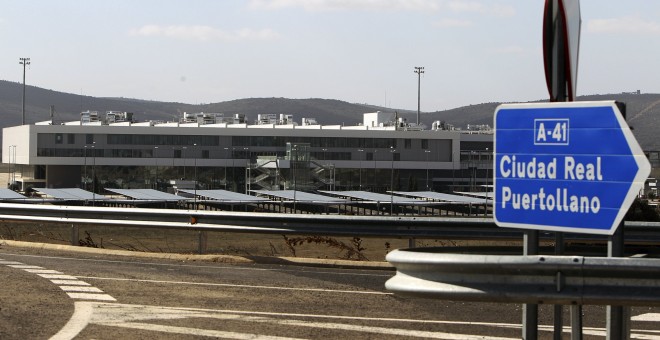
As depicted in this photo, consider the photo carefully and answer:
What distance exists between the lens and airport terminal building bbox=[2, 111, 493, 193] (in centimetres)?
13000

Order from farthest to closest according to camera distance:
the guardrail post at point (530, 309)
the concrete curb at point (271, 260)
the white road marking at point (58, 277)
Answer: the concrete curb at point (271, 260) < the white road marking at point (58, 277) < the guardrail post at point (530, 309)

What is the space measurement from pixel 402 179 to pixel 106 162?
35377 mm

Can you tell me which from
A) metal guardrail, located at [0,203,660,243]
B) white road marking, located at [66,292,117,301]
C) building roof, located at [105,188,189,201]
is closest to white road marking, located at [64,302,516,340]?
white road marking, located at [66,292,117,301]

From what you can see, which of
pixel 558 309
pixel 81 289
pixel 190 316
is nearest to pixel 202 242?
pixel 81 289

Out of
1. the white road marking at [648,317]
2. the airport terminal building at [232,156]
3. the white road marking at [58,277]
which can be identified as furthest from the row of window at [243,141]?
the white road marking at [648,317]

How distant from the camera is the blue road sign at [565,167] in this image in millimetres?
6094

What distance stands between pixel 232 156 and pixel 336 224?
394 feet

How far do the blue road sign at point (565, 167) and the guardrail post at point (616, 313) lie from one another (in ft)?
0.50

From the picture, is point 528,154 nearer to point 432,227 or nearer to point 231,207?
point 432,227

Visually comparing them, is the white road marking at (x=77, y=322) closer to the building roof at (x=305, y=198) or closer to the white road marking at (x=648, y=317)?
the white road marking at (x=648, y=317)

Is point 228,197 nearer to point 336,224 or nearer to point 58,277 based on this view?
point 336,224

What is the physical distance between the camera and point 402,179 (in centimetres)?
14000

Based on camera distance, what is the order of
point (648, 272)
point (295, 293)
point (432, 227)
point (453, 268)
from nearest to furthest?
point (648, 272)
point (453, 268)
point (295, 293)
point (432, 227)

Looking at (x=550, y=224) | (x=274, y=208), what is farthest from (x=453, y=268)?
(x=274, y=208)
